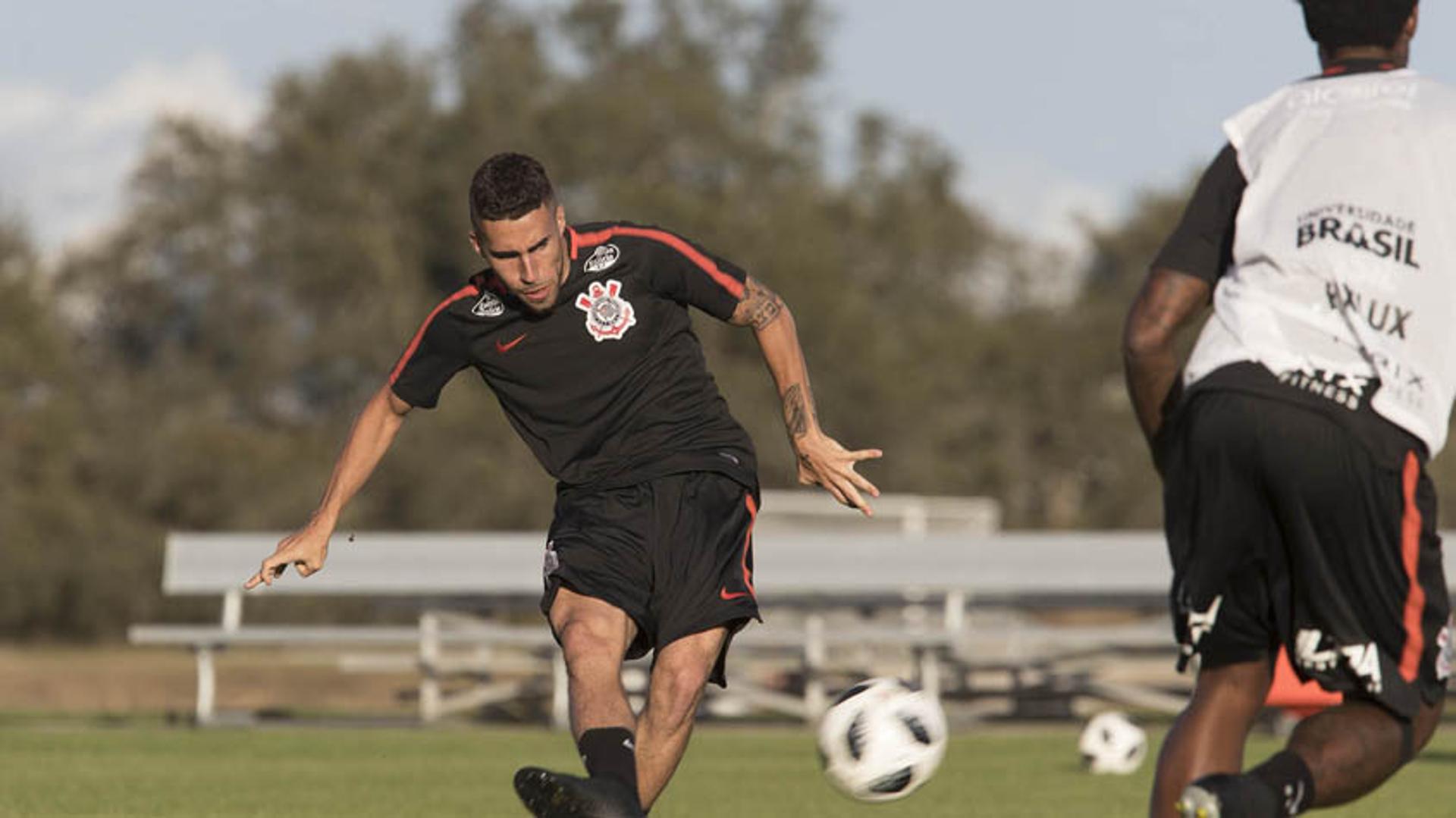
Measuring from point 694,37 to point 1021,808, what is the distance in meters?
56.2

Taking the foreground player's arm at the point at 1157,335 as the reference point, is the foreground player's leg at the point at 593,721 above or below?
below

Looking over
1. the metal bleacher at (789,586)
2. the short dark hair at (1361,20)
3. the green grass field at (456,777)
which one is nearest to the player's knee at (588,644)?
the short dark hair at (1361,20)

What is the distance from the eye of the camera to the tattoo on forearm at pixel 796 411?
23.4 ft

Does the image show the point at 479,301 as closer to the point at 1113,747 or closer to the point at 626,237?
the point at 626,237

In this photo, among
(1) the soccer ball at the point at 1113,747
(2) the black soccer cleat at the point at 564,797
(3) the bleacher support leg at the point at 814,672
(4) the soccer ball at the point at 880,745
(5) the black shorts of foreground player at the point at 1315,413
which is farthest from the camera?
(3) the bleacher support leg at the point at 814,672

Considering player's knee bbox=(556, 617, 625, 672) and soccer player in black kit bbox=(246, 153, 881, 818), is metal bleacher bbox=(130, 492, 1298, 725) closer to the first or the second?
soccer player in black kit bbox=(246, 153, 881, 818)

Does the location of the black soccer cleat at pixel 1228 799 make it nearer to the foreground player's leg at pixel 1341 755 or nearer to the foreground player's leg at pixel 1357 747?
the foreground player's leg at pixel 1341 755

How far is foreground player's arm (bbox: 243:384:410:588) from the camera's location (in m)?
7.16

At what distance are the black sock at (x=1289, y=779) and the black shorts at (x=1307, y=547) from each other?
0.59ft

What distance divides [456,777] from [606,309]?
659cm

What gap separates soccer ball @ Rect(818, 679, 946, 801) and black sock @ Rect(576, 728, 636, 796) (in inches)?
38.3

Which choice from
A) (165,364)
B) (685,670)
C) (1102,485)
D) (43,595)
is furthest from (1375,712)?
(1102,485)

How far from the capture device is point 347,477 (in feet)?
23.8

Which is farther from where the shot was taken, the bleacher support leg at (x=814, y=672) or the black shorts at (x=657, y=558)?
the bleacher support leg at (x=814, y=672)
